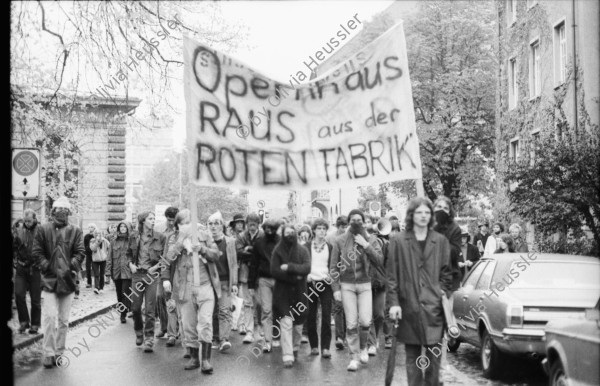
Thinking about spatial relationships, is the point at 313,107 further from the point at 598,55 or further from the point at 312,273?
the point at 598,55

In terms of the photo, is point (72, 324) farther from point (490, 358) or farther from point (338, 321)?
point (490, 358)

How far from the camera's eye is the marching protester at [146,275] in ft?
41.0

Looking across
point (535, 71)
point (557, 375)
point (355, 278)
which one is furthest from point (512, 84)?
point (557, 375)

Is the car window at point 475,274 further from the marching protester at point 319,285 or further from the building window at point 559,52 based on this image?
the building window at point 559,52

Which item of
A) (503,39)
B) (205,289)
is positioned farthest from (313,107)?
(503,39)

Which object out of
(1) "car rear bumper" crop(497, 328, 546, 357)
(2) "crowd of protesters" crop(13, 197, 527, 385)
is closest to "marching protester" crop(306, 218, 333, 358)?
(2) "crowd of protesters" crop(13, 197, 527, 385)

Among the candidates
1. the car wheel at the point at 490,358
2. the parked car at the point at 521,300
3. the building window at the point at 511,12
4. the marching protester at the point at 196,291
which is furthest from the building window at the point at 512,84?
the marching protester at the point at 196,291

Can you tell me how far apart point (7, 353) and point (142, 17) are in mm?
5737

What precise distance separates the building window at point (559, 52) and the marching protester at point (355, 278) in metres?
16.2

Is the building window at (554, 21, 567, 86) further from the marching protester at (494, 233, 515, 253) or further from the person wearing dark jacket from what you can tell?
the person wearing dark jacket

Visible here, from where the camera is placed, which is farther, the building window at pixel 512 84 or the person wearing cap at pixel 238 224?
the building window at pixel 512 84

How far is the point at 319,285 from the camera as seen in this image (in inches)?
493

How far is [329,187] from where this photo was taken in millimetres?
9008

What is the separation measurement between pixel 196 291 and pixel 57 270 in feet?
6.17
